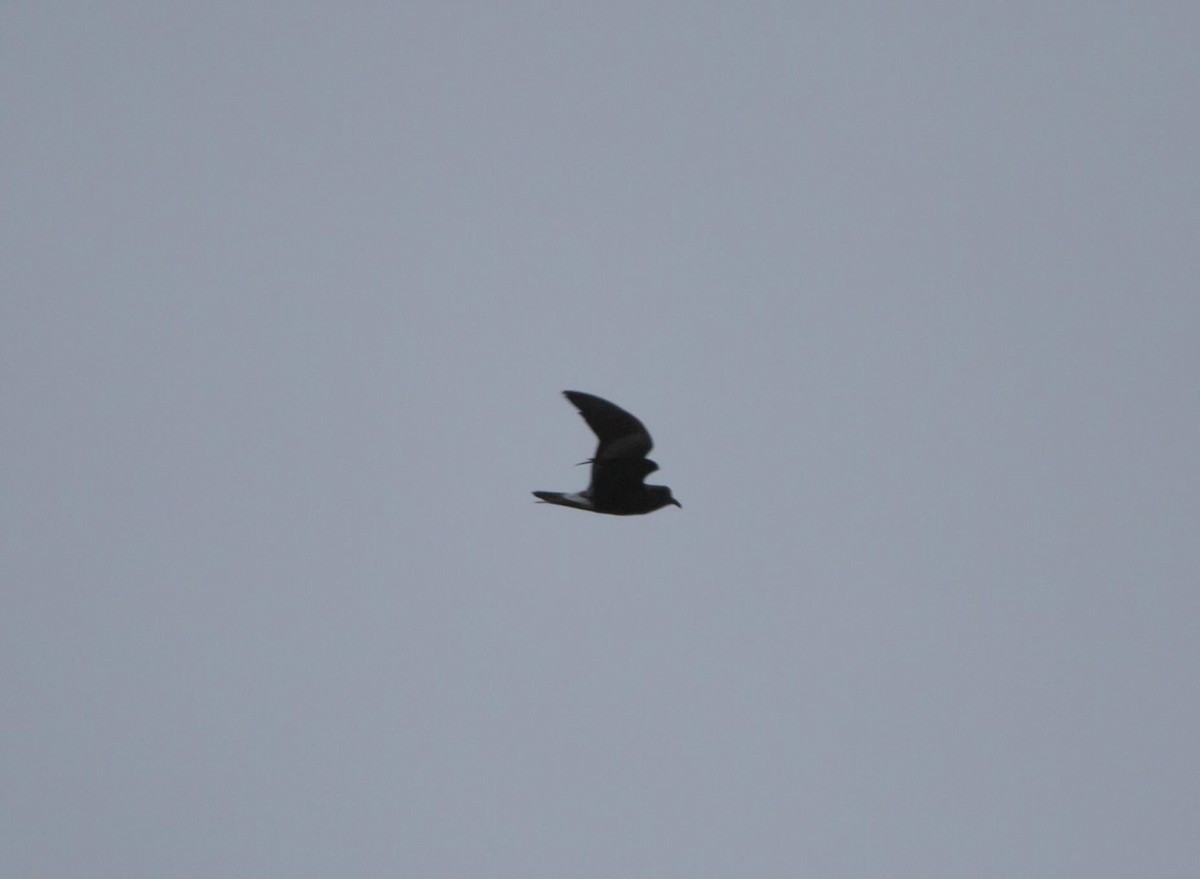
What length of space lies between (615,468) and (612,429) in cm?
55

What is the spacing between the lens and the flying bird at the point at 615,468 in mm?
37844

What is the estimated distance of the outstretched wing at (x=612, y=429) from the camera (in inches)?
1487

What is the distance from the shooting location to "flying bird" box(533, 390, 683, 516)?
124 ft

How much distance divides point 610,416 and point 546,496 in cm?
146

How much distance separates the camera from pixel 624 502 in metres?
38.5

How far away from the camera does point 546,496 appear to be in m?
38.5

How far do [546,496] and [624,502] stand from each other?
103 cm

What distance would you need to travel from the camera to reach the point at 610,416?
3788 centimetres

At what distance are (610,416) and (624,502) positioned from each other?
1283 millimetres

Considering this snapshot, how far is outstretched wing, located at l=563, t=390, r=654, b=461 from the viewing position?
124 ft

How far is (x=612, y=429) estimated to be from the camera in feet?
125

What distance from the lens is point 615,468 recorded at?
38.2 metres
